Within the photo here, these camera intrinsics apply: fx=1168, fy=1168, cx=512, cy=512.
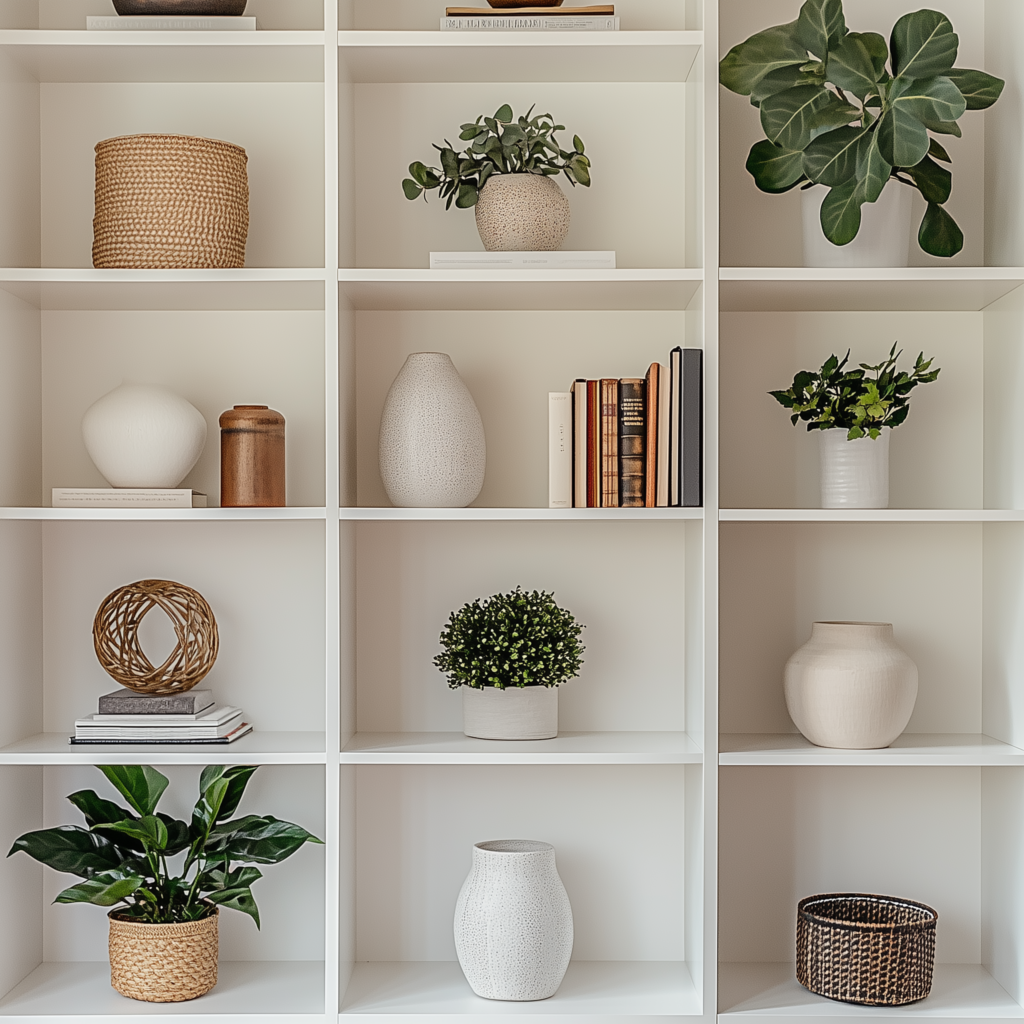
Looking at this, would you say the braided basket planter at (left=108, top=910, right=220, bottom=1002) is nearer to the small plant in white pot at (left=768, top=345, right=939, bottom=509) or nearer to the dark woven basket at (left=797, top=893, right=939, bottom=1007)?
the dark woven basket at (left=797, top=893, right=939, bottom=1007)

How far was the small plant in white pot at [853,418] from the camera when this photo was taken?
2.01 m

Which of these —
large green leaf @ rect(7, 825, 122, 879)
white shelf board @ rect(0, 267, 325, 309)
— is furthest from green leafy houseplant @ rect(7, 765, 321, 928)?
white shelf board @ rect(0, 267, 325, 309)

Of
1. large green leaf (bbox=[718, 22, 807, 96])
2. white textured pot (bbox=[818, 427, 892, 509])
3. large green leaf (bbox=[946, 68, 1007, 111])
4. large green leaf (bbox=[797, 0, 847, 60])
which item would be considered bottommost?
white textured pot (bbox=[818, 427, 892, 509])

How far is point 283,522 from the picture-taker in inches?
88.2

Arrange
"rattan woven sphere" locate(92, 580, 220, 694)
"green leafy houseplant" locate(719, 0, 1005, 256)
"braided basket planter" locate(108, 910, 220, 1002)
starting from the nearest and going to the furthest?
"green leafy houseplant" locate(719, 0, 1005, 256)
"braided basket planter" locate(108, 910, 220, 1002)
"rattan woven sphere" locate(92, 580, 220, 694)

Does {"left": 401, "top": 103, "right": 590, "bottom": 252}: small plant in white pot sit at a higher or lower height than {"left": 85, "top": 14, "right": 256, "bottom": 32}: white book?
lower

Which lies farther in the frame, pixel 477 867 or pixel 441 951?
pixel 441 951

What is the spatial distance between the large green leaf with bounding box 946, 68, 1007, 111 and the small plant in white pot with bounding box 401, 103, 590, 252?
2.08 ft

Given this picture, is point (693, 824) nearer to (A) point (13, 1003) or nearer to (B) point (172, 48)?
(A) point (13, 1003)

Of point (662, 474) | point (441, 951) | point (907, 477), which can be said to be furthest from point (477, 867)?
point (907, 477)

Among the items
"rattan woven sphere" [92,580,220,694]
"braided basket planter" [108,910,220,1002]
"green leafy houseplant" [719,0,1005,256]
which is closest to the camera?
"green leafy houseplant" [719,0,1005,256]

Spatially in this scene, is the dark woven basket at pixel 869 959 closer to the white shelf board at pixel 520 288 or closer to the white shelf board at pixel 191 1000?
the white shelf board at pixel 191 1000

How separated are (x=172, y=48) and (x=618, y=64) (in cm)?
79

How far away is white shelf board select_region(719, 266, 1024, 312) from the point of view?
1.96 metres
